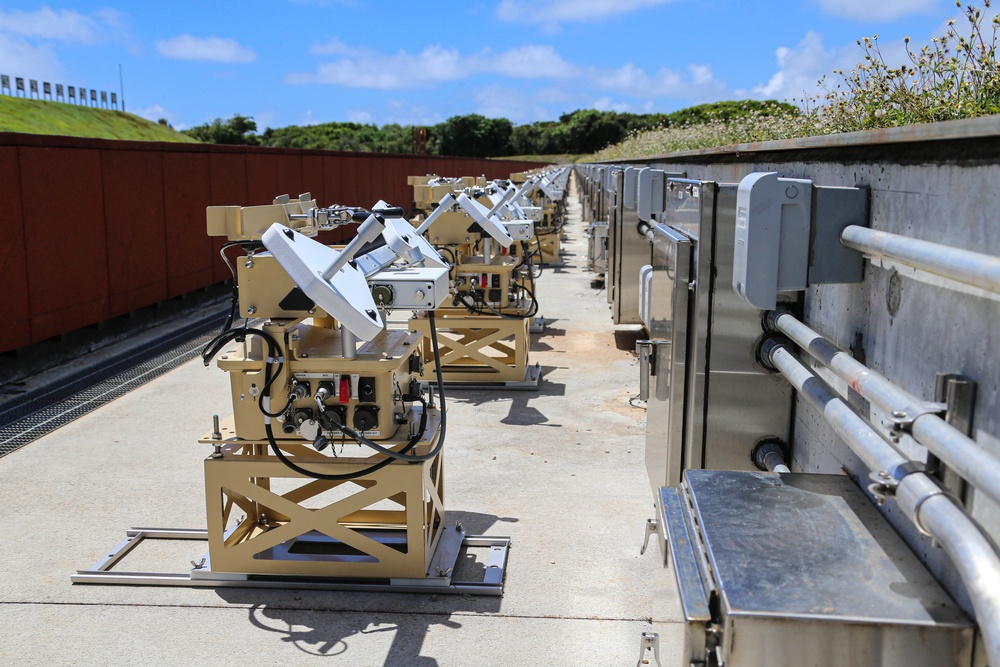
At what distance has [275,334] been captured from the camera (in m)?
4.34

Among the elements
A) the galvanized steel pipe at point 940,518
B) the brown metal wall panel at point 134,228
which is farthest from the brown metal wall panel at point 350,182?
the galvanized steel pipe at point 940,518

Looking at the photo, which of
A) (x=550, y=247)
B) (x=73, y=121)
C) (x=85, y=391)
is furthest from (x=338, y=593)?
(x=73, y=121)

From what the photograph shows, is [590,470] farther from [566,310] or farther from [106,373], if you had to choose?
[566,310]

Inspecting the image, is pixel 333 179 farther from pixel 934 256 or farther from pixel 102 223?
pixel 934 256

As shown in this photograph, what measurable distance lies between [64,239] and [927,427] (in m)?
10.1

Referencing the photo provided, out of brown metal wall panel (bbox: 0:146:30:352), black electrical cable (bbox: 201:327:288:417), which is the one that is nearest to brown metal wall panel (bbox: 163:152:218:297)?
brown metal wall panel (bbox: 0:146:30:352)

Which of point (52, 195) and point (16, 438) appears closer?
point (16, 438)

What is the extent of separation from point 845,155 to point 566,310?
10750 mm

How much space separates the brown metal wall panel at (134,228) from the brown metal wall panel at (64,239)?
0.22 m

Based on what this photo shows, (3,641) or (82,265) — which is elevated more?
(82,265)

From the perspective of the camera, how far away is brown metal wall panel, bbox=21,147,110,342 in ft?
30.8

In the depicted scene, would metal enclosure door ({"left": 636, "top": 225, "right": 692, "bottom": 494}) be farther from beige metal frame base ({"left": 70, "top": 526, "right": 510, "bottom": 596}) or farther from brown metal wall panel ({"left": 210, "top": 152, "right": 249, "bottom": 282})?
brown metal wall panel ({"left": 210, "top": 152, "right": 249, "bottom": 282})

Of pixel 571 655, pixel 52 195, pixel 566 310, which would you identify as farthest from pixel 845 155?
pixel 566 310

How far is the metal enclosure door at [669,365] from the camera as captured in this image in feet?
12.9
